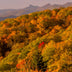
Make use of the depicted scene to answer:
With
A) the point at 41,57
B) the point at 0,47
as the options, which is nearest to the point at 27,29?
the point at 0,47

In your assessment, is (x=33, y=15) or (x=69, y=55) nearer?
(x=69, y=55)

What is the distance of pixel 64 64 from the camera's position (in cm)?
2056

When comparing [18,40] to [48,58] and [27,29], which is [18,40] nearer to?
[27,29]

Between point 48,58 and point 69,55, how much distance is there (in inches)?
163

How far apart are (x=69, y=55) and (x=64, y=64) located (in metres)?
2.50

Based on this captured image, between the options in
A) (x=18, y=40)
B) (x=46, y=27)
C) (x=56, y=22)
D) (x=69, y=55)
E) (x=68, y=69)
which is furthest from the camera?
(x=56, y=22)

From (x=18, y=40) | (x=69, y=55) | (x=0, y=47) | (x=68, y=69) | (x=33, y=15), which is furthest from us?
(x=33, y=15)

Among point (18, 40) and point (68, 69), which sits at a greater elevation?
point (68, 69)

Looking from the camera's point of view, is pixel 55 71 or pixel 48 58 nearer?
pixel 55 71

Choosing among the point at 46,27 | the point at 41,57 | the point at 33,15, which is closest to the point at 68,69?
the point at 41,57

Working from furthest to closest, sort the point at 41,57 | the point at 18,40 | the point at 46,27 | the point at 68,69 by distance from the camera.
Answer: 1. the point at 46,27
2. the point at 18,40
3. the point at 41,57
4. the point at 68,69

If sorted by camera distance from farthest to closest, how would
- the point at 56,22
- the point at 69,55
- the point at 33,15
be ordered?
the point at 33,15 → the point at 56,22 → the point at 69,55

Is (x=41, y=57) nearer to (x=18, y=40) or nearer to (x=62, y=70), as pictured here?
(x=62, y=70)

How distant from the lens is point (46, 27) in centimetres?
9369
